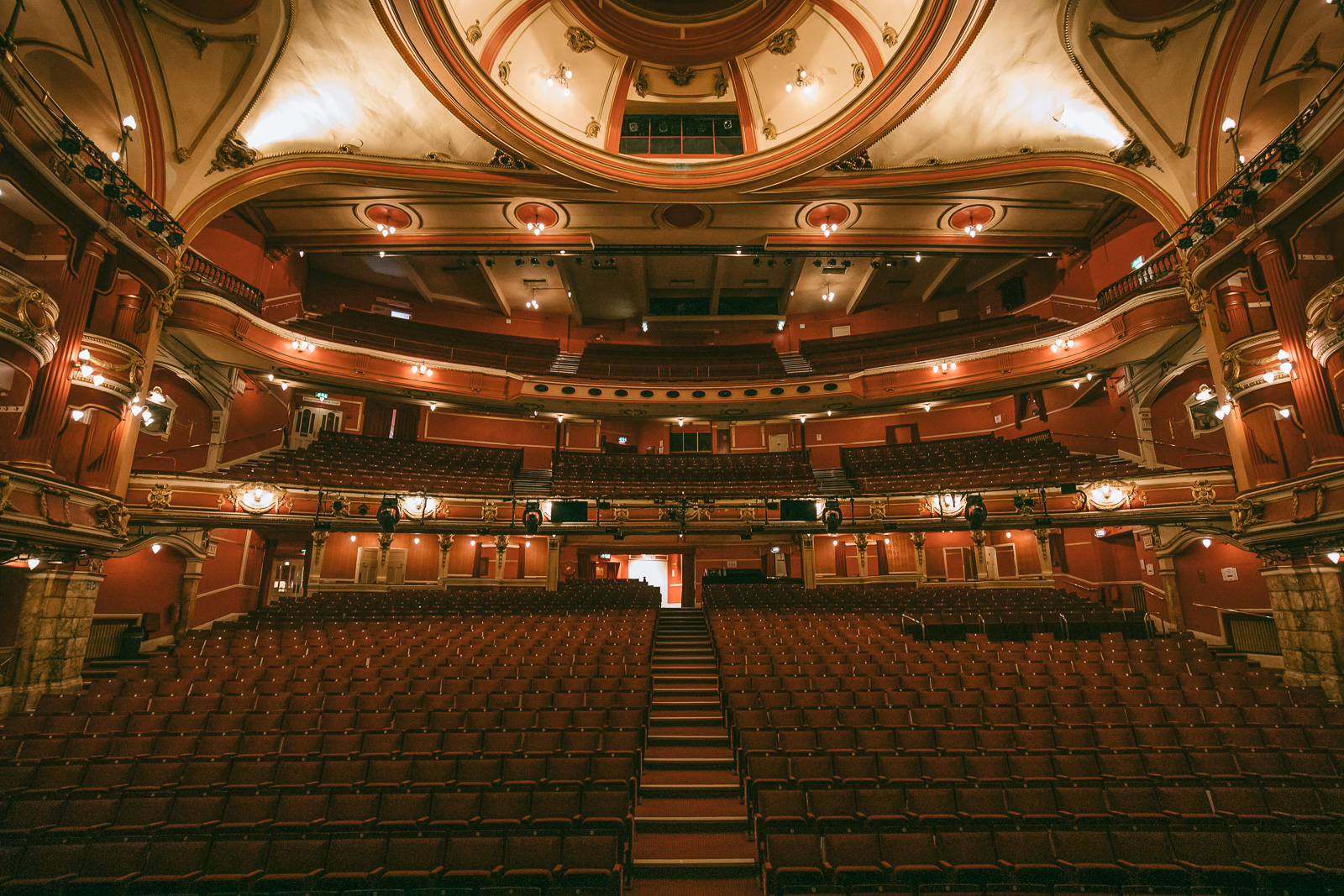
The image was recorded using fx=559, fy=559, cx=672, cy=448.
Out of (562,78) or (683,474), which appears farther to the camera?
(683,474)

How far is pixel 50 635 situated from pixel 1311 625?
58.1ft

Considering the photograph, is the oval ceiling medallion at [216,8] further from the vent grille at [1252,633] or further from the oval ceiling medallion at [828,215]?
the vent grille at [1252,633]

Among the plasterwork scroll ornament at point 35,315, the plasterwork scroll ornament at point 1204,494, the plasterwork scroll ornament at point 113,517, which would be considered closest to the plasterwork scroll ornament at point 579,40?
the plasterwork scroll ornament at point 35,315

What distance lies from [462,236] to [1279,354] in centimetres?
1617

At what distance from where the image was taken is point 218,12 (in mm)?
8930

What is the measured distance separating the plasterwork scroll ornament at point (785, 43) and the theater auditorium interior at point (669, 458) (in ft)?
0.16

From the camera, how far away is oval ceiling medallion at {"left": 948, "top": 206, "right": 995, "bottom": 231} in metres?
13.9

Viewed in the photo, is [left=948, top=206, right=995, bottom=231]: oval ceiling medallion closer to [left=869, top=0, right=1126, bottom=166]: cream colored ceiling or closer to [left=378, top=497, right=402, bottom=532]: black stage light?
[left=869, top=0, right=1126, bottom=166]: cream colored ceiling

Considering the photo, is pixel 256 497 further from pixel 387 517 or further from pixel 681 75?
pixel 681 75

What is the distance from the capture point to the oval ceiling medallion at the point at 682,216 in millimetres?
14031

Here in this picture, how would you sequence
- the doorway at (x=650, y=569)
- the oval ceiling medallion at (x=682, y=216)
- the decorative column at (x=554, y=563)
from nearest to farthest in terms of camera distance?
1. the oval ceiling medallion at (x=682, y=216)
2. the decorative column at (x=554, y=563)
3. the doorway at (x=650, y=569)

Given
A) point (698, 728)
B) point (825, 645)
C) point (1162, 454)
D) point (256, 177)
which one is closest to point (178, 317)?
point (256, 177)

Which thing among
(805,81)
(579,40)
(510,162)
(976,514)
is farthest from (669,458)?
(579,40)

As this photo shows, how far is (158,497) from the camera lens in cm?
998
